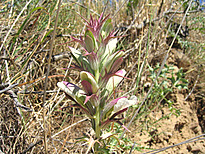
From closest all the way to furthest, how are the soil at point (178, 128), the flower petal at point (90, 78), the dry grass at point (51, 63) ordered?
1. the flower petal at point (90, 78)
2. the dry grass at point (51, 63)
3. the soil at point (178, 128)

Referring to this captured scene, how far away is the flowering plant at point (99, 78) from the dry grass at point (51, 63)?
316mm

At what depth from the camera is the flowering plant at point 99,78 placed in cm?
89

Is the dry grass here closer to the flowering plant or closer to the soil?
the soil

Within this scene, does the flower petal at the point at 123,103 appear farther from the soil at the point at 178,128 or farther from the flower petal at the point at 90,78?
the soil at the point at 178,128

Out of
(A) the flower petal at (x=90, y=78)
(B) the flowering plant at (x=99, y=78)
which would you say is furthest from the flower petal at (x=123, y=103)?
(A) the flower petal at (x=90, y=78)

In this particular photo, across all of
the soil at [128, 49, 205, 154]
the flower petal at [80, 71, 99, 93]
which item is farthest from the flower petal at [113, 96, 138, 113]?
the soil at [128, 49, 205, 154]

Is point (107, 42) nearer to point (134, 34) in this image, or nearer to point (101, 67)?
point (101, 67)

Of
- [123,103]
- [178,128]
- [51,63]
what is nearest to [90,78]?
[123,103]

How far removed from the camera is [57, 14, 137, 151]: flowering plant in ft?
2.91

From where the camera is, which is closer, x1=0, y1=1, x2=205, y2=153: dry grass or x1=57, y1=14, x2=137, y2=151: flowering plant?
x1=57, y1=14, x2=137, y2=151: flowering plant

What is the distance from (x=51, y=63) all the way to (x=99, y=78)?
3.76ft

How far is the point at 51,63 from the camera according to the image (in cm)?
192

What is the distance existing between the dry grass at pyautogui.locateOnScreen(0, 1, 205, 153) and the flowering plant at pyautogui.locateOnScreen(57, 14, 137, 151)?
0.32m

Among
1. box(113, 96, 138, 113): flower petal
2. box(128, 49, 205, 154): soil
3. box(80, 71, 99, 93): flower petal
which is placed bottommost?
box(128, 49, 205, 154): soil
